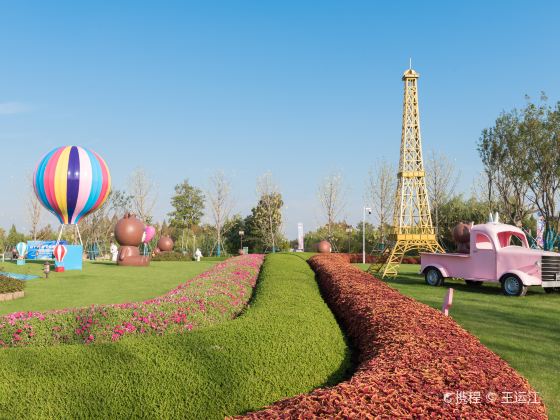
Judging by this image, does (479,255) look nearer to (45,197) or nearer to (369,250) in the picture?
(45,197)

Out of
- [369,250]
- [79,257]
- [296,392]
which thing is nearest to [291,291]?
[296,392]

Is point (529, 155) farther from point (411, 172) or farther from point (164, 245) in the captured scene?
point (164, 245)

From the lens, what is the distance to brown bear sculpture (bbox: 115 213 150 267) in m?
23.6

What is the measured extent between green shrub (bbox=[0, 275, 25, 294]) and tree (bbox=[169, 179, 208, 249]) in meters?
55.3

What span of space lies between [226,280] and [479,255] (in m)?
8.27

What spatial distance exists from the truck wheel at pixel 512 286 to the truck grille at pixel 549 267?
651 millimetres

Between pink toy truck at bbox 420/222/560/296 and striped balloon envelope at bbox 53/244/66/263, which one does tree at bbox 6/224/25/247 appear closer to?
striped balloon envelope at bbox 53/244/66/263

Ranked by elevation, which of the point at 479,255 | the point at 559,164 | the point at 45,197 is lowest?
the point at 479,255

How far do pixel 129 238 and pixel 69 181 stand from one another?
4339mm

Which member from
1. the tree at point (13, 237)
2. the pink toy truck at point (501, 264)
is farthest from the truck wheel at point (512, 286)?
the tree at point (13, 237)

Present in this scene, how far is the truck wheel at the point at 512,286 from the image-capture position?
40.7 ft

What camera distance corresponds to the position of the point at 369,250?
1607 inches

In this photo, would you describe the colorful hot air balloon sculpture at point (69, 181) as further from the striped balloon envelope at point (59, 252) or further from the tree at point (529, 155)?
the tree at point (529, 155)

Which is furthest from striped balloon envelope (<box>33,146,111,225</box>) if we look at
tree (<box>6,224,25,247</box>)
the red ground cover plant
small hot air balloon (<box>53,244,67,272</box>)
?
tree (<box>6,224,25,247</box>)
